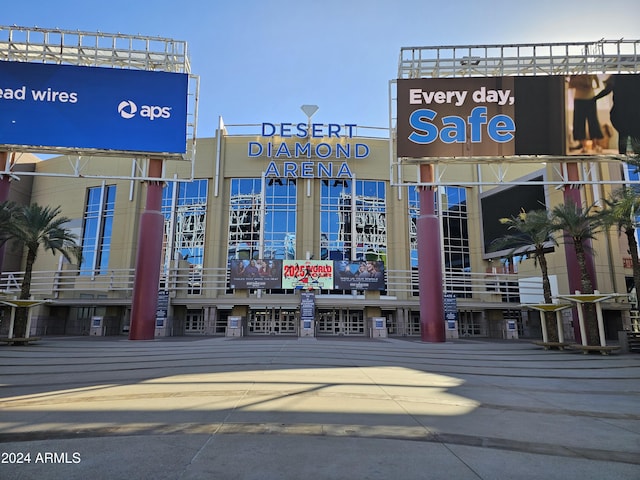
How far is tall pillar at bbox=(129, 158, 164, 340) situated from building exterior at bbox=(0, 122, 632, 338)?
9925 mm

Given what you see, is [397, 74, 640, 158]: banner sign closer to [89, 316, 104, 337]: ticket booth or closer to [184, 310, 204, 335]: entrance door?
[184, 310, 204, 335]: entrance door

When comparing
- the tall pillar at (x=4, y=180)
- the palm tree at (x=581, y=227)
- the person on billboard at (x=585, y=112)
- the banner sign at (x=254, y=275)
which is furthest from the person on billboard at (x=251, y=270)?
the person on billboard at (x=585, y=112)

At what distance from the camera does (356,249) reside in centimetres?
4203

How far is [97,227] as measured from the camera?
144 ft

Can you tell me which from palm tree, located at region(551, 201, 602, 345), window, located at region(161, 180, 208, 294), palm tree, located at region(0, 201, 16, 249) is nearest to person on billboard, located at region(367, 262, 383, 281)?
palm tree, located at region(551, 201, 602, 345)

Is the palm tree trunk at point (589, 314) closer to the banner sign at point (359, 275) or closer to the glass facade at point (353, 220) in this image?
the banner sign at point (359, 275)

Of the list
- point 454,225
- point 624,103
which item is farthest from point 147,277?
point 624,103

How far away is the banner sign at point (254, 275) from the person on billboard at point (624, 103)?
2451 cm

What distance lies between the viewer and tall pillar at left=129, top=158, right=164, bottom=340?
2645 centimetres

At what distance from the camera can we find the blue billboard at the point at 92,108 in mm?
26641

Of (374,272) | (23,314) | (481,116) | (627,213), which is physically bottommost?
(23,314)

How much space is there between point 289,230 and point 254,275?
28.1 ft

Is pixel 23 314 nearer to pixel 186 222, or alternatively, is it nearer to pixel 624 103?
pixel 186 222

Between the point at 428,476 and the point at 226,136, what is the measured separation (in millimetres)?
42482
